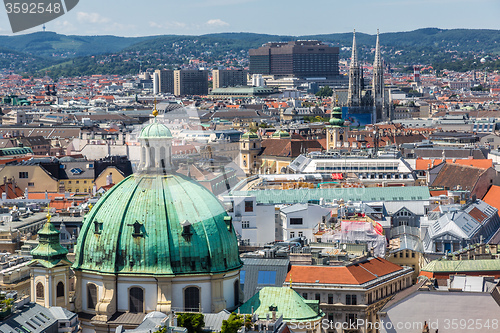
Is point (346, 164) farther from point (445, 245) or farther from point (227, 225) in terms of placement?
point (227, 225)

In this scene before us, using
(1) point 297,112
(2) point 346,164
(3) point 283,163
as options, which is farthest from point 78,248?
(1) point 297,112

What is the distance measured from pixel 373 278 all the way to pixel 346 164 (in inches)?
1457

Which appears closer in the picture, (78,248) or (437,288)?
(78,248)

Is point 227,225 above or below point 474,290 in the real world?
above

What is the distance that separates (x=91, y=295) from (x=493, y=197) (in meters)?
41.1

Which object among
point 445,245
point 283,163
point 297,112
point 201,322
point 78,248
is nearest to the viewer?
point 201,322

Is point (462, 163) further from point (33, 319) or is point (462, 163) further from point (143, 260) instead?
point (33, 319)

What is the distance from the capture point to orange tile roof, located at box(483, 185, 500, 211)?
6791cm

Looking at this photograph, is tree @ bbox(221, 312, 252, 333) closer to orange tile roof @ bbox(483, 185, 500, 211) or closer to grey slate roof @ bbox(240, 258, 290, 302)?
grey slate roof @ bbox(240, 258, 290, 302)

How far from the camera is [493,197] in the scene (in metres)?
69.7

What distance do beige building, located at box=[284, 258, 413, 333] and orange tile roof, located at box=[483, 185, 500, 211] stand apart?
2607 cm

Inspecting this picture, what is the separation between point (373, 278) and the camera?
43344mm

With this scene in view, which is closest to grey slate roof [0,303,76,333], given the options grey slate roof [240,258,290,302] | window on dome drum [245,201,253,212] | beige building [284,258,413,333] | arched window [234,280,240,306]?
arched window [234,280,240,306]

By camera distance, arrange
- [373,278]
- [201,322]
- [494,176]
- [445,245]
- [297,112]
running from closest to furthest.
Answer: [201,322] → [373,278] → [445,245] → [494,176] → [297,112]
